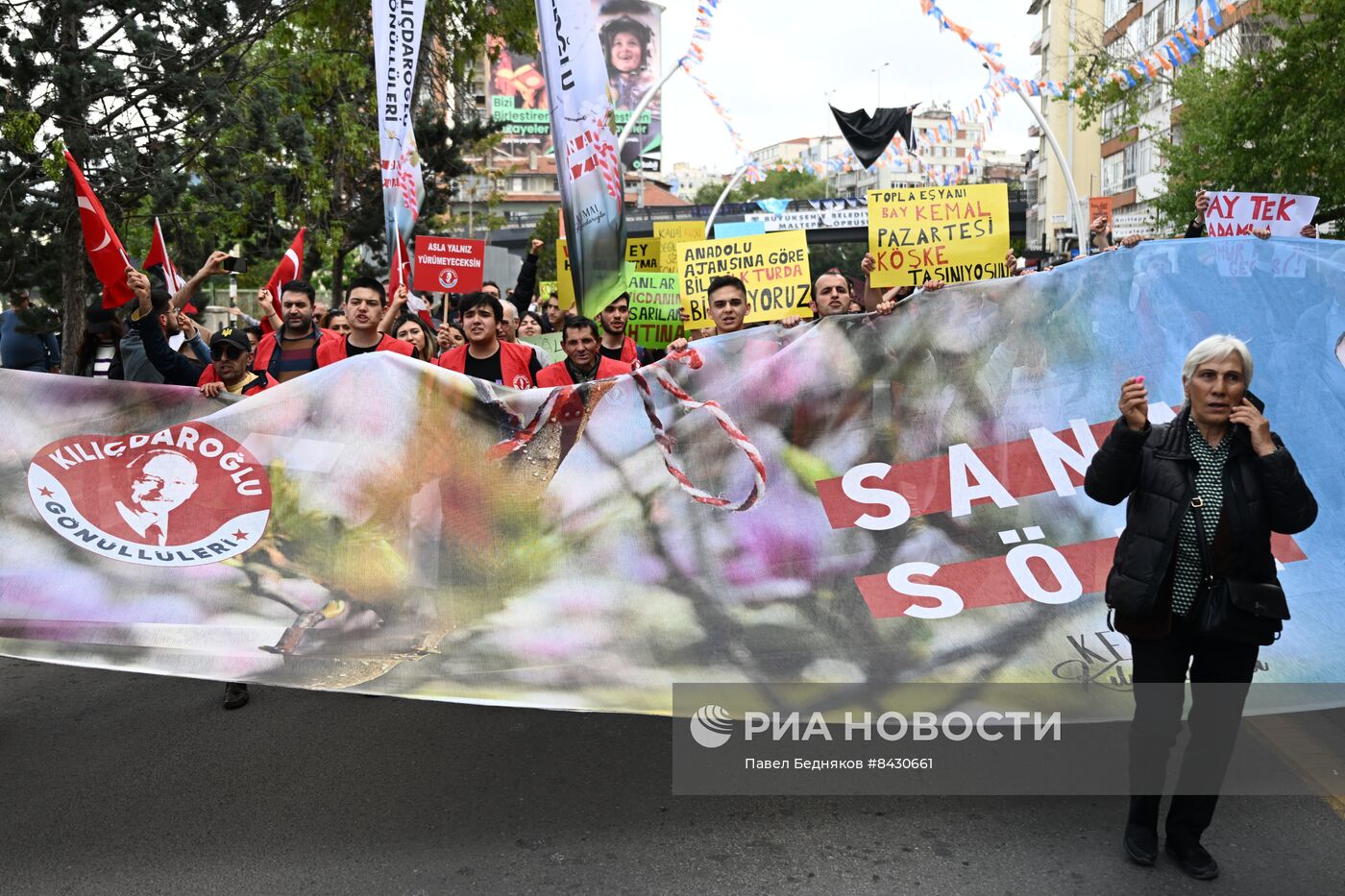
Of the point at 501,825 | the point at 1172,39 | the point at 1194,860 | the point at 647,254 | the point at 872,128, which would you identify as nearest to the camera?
the point at 1194,860

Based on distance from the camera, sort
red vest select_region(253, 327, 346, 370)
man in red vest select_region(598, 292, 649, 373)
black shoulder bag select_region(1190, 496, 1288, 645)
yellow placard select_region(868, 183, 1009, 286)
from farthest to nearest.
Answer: man in red vest select_region(598, 292, 649, 373), yellow placard select_region(868, 183, 1009, 286), red vest select_region(253, 327, 346, 370), black shoulder bag select_region(1190, 496, 1288, 645)

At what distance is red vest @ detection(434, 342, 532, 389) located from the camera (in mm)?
6309

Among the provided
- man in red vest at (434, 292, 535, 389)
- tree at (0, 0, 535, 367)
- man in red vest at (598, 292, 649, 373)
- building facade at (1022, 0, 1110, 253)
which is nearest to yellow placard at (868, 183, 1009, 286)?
man in red vest at (598, 292, 649, 373)

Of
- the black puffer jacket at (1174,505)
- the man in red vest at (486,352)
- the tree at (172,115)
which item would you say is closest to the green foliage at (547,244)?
the tree at (172,115)

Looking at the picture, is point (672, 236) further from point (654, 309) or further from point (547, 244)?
point (547, 244)

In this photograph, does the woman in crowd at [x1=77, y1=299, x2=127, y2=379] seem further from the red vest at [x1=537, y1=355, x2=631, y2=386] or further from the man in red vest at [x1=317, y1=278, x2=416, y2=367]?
the red vest at [x1=537, y1=355, x2=631, y2=386]

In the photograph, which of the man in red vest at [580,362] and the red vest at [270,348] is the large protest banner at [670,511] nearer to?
the man in red vest at [580,362]

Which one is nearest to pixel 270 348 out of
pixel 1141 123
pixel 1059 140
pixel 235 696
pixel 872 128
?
pixel 235 696

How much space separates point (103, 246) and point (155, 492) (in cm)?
210

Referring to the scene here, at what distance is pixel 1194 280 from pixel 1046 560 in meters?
1.27

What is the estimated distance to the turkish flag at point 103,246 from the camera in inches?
233

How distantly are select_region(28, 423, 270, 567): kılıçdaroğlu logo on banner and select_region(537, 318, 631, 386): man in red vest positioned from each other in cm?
200

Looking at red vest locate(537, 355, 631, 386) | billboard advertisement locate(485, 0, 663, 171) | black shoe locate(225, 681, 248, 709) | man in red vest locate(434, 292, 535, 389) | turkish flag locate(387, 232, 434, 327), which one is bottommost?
black shoe locate(225, 681, 248, 709)

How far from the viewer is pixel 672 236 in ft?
35.4
